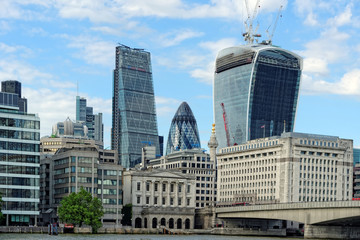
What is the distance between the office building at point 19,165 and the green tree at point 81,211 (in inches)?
515

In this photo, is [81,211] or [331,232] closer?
[81,211]

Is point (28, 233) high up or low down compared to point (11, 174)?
down

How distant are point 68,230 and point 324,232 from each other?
67.4m

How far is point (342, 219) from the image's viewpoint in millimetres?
175125

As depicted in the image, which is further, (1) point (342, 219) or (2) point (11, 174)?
(2) point (11, 174)

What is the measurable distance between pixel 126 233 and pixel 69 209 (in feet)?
68.2

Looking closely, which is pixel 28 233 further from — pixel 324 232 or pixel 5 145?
pixel 324 232

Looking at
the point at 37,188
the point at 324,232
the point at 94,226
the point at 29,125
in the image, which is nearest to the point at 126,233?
the point at 94,226

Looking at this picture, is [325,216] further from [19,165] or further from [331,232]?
[19,165]

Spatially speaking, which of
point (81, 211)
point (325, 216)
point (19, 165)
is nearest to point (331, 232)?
point (325, 216)

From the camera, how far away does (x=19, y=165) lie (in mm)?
194250

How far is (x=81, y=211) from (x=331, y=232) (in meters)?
66.9

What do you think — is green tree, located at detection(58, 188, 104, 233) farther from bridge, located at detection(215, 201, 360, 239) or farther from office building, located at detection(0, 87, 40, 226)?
bridge, located at detection(215, 201, 360, 239)

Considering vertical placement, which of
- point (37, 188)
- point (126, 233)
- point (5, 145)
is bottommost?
point (126, 233)
